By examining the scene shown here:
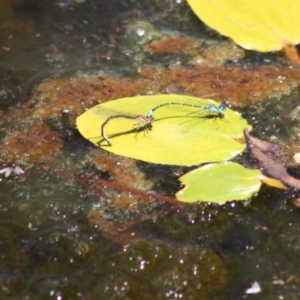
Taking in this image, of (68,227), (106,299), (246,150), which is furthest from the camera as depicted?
(246,150)

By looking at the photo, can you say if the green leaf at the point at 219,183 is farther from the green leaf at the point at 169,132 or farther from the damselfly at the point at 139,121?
the damselfly at the point at 139,121

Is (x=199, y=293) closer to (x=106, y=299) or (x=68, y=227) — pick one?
(x=106, y=299)

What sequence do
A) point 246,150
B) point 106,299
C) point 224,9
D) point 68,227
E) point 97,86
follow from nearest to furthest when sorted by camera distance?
point 106,299 → point 68,227 → point 246,150 → point 97,86 → point 224,9

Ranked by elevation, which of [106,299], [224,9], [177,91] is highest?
[224,9]

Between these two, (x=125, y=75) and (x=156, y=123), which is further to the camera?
(x=125, y=75)

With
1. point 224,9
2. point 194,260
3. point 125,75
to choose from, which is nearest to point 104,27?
point 125,75
